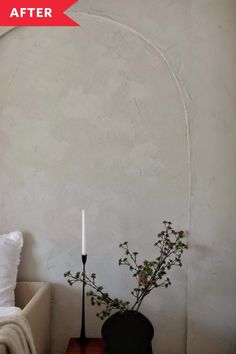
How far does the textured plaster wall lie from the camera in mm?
1735

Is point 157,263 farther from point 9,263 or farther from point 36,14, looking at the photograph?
point 36,14

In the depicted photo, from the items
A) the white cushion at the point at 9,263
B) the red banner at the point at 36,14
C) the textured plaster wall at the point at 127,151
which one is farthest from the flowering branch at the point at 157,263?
the red banner at the point at 36,14

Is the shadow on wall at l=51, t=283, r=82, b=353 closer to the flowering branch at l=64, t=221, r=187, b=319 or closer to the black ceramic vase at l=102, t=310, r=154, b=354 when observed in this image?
the flowering branch at l=64, t=221, r=187, b=319

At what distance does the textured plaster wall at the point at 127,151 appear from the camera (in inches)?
68.3

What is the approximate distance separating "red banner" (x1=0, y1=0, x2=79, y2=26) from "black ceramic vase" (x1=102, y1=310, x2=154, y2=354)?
4.99 ft

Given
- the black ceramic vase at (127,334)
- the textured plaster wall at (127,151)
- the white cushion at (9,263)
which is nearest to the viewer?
the black ceramic vase at (127,334)

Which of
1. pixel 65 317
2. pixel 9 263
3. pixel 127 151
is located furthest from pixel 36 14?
pixel 65 317

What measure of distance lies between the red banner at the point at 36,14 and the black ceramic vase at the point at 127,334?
1522 mm

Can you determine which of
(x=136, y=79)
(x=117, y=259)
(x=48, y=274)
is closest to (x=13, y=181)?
(x=48, y=274)

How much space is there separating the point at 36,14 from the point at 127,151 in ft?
2.93

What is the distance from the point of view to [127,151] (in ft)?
5.82

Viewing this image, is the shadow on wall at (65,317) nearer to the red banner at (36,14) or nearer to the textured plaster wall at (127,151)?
the textured plaster wall at (127,151)

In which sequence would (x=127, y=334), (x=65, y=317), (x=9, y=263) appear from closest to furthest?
(x=127, y=334) → (x=9, y=263) → (x=65, y=317)

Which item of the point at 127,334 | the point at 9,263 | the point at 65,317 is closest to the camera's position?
the point at 127,334
